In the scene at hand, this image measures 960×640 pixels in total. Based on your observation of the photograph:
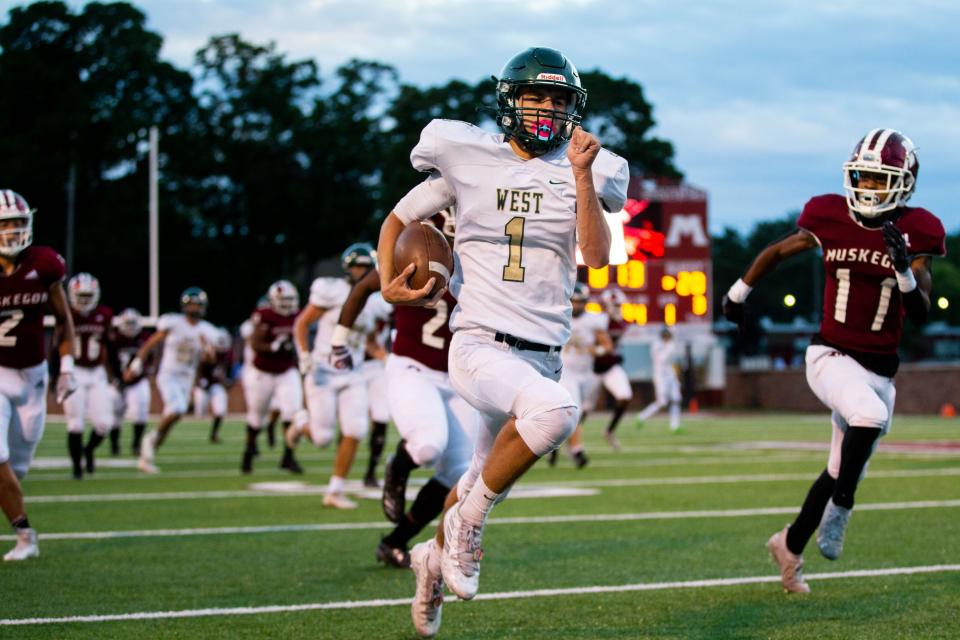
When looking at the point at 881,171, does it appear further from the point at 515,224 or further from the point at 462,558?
the point at 462,558

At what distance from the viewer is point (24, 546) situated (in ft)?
24.2

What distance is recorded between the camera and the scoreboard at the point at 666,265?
100 ft

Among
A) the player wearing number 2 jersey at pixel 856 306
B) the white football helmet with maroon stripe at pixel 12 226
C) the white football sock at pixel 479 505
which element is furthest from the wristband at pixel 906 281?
the white football helmet with maroon stripe at pixel 12 226

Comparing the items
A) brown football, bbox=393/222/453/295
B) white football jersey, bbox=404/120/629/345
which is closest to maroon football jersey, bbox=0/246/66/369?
brown football, bbox=393/222/453/295

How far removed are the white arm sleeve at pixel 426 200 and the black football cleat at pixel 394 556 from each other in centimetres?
238

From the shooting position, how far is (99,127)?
4206 cm

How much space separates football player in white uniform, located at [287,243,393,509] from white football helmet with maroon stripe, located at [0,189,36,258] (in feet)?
9.77

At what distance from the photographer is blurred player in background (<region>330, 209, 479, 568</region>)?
700 centimetres

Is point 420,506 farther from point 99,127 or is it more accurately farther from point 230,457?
point 99,127

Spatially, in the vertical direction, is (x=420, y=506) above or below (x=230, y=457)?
above

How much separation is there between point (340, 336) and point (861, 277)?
→ 253 cm

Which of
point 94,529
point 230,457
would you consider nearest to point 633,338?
point 230,457

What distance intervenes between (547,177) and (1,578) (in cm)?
349

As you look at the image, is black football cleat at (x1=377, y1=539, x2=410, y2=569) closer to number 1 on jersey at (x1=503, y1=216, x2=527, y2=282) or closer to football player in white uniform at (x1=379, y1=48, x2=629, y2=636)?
football player in white uniform at (x1=379, y1=48, x2=629, y2=636)
